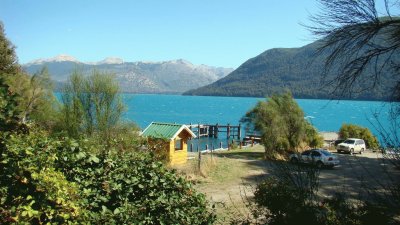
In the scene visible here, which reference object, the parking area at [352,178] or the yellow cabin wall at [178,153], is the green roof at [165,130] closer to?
the yellow cabin wall at [178,153]

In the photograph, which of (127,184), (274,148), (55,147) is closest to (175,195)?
(127,184)

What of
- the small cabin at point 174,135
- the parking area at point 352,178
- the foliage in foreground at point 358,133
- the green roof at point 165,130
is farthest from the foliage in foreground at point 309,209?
the foliage in foreground at point 358,133

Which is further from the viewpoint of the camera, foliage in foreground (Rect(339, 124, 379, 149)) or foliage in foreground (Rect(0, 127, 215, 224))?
foliage in foreground (Rect(339, 124, 379, 149))

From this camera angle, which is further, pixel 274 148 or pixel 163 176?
Result: pixel 274 148

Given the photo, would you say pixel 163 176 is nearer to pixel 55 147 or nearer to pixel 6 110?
pixel 55 147

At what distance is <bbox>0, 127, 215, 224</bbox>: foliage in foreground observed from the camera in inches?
150

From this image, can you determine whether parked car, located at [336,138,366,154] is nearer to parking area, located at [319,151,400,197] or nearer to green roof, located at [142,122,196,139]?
parking area, located at [319,151,400,197]

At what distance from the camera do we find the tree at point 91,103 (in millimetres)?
23453

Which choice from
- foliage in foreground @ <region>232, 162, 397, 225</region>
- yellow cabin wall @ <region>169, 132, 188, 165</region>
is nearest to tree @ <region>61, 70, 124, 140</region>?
yellow cabin wall @ <region>169, 132, 188, 165</region>

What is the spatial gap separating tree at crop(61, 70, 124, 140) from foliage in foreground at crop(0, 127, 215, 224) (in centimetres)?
1787

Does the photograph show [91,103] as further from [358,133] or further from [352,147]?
[358,133]

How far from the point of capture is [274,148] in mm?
34781

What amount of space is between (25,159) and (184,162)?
2595cm

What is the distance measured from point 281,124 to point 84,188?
32.1 m
